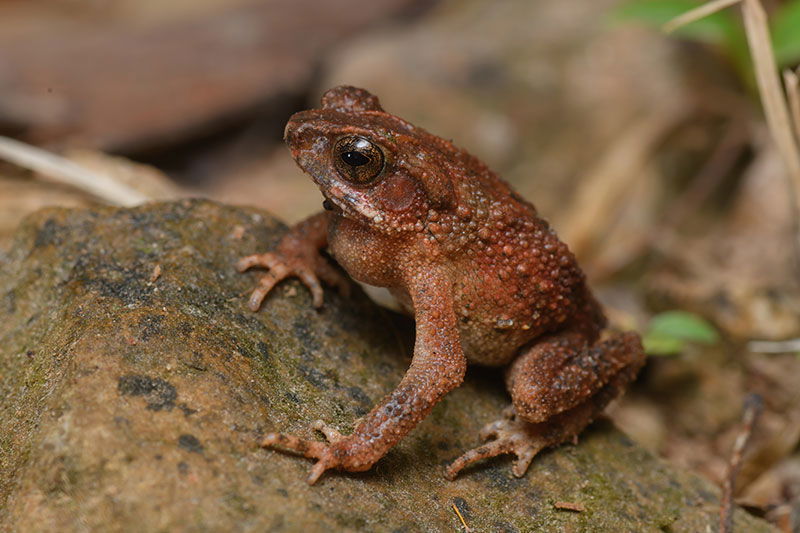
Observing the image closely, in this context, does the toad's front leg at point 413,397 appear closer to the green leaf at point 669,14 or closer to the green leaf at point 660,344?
the green leaf at point 660,344

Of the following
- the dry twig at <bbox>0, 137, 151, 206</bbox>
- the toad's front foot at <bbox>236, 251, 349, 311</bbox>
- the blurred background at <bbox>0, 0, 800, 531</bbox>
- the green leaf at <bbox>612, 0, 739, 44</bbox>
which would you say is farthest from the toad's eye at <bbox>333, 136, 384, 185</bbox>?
the green leaf at <bbox>612, 0, 739, 44</bbox>

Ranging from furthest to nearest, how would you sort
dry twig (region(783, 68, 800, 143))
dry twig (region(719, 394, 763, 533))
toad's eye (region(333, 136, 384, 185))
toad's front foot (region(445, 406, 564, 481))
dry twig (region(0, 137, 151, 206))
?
dry twig (region(0, 137, 151, 206))
dry twig (region(783, 68, 800, 143))
dry twig (region(719, 394, 763, 533))
toad's front foot (region(445, 406, 564, 481))
toad's eye (region(333, 136, 384, 185))

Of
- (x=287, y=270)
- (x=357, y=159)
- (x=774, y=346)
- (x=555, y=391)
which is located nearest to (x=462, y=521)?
(x=555, y=391)

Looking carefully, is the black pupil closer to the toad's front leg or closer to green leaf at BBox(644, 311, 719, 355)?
the toad's front leg

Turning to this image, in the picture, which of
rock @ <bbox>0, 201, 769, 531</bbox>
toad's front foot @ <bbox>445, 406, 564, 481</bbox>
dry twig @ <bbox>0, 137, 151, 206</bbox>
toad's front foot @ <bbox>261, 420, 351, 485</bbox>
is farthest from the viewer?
dry twig @ <bbox>0, 137, 151, 206</bbox>

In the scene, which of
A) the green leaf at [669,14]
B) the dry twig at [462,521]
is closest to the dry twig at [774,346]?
the green leaf at [669,14]

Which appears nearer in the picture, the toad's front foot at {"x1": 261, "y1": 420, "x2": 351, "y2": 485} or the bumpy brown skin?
the toad's front foot at {"x1": 261, "y1": 420, "x2": 351, "y2": 485}

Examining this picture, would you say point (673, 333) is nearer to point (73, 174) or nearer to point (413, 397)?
point (413, 397)

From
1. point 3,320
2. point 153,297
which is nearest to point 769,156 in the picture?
point 153,297
